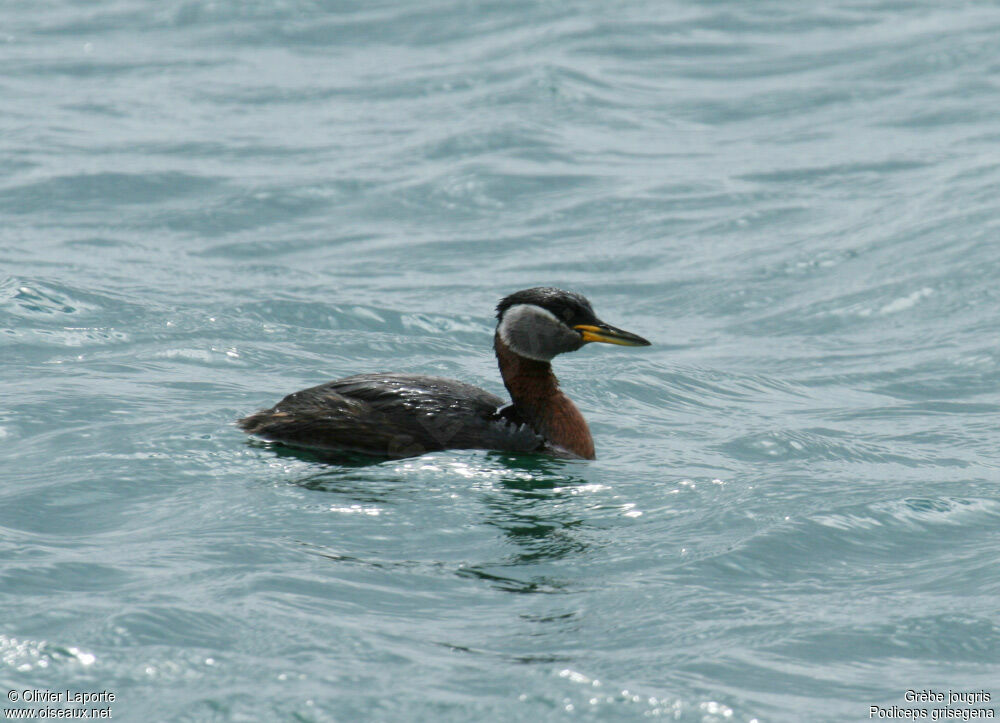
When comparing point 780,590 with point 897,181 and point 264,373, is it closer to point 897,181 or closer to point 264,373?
point 264,373

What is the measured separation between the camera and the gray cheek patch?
381 inches

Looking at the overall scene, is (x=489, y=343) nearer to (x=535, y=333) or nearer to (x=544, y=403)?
(x=535, y=333)

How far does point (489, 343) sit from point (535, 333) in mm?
2954

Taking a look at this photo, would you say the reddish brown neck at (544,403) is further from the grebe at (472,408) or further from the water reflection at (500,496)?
the water reflection at (500,496)

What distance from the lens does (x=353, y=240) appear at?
15.7m

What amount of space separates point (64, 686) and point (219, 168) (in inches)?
480

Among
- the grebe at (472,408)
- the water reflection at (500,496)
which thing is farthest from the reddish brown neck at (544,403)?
the water reflection at (500,496)

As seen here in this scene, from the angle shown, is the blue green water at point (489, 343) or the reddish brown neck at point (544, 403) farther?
the reddish brown neck at point (544, 403)

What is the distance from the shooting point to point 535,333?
9711mm

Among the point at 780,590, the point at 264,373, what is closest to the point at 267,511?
the point at 780,590

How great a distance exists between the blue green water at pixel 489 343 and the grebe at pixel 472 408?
197 millimetres

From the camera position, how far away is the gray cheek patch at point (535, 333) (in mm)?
9688

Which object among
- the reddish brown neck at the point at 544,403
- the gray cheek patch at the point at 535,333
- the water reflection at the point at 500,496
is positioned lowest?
the water reflection at the point at 500,496

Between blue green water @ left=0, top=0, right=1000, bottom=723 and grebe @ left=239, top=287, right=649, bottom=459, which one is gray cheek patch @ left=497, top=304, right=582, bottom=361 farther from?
blue green water @ left=0, top=0, right=1000, bottom=723
